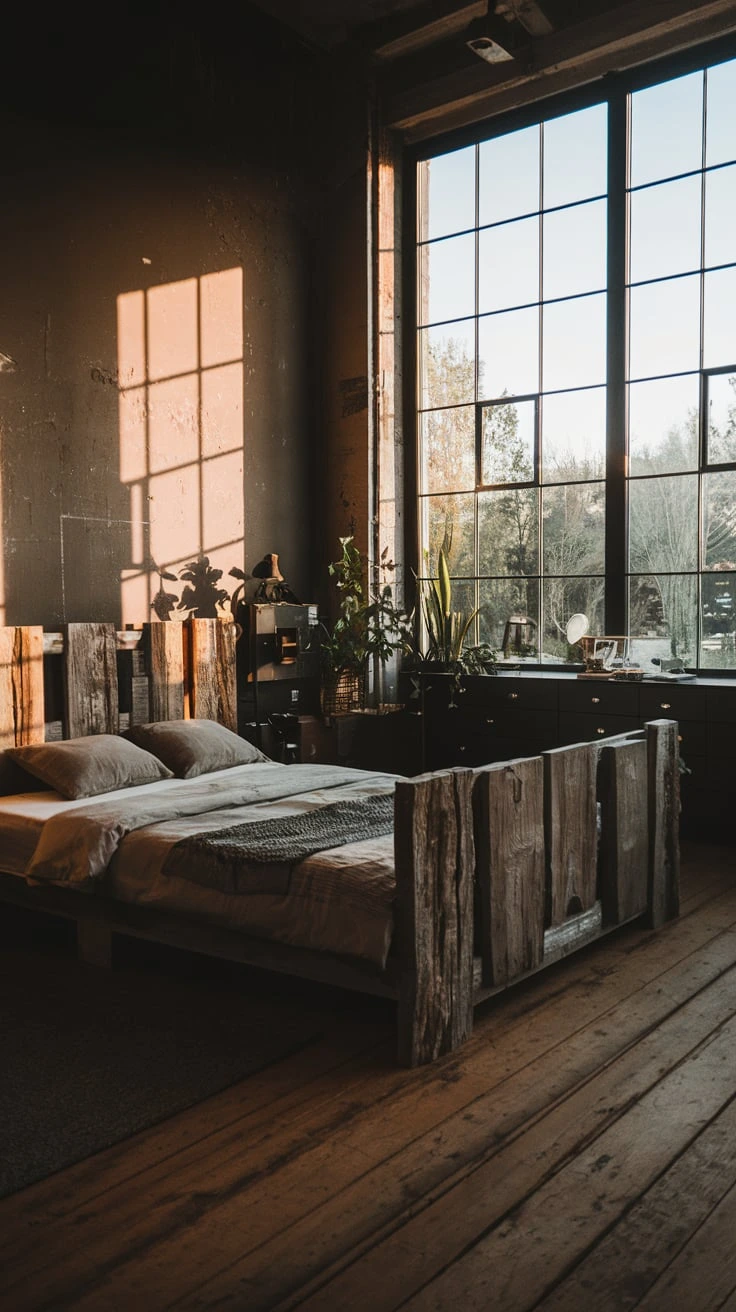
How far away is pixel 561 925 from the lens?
11.2ft

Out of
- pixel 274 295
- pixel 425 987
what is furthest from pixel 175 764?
pixel 274 295

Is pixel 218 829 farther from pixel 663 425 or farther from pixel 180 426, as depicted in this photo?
pixel 663 425

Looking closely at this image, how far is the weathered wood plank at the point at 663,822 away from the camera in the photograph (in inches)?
155

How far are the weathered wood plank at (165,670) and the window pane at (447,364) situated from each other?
7.98 feet

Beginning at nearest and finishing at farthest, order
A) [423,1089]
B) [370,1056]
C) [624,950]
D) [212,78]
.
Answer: [423,1089] < [370,1056] < [624,950] < [212,78]

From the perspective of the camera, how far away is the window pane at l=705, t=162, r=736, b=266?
214 inches

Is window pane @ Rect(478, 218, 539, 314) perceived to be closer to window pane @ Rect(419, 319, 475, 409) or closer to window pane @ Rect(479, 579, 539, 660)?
window pane @ Rect(419, 319, 475, 409)

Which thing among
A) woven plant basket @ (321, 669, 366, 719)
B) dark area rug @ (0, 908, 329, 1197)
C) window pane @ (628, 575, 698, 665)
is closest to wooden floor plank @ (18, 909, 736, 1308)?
dark area rug @ (0, 908, 329, 1197)

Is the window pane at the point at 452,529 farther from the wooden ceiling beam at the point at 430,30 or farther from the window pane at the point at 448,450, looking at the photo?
the wooden ceiling beam at the point at 430,30

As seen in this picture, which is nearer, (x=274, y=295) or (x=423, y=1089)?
(x=423, y=1089)

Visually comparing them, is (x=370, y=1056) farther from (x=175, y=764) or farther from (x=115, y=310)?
(x=115, y=310)

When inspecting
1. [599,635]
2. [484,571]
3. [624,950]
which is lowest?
[624,950]

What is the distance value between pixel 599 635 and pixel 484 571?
0.87 metres

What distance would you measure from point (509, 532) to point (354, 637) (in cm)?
114
